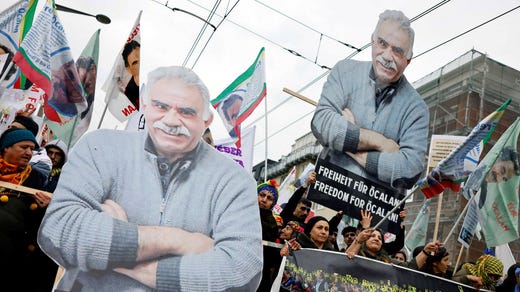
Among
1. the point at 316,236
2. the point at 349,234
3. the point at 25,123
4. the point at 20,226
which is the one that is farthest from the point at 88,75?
the point at 349,234

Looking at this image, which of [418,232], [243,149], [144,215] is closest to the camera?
[144,215]

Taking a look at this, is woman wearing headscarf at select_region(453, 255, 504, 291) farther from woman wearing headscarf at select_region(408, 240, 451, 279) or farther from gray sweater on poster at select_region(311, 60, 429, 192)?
gray sweater on poster at select_region(311, 60, 429, 192)

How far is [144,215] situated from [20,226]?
1.02 metres

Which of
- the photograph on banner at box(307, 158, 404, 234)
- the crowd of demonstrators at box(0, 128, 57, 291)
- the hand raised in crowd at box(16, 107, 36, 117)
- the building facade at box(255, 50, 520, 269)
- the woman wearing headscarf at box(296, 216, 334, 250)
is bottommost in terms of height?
the crowd of demonstrators at box(0, 128, 57, 291)

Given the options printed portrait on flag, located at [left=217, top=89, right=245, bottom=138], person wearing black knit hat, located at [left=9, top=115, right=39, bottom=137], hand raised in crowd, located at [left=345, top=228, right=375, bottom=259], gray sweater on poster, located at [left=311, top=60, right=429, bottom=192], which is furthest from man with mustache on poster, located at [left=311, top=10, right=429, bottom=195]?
person wearing black knit hat, located at [left=9, top=115, right=39, bottom=137]

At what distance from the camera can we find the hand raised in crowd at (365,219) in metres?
5.44

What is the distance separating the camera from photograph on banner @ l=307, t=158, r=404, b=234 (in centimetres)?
543


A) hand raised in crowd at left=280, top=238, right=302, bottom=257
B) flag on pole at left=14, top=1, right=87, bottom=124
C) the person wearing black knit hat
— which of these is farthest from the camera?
the person wearing black knit hat

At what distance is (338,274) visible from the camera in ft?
15.6

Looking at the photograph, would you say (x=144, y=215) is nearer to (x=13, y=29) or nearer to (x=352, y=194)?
(x=352, y=194)

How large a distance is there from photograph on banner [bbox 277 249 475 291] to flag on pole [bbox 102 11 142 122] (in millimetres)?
2155

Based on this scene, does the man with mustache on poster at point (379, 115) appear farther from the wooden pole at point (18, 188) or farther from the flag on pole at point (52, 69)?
the wooden pole at point (18, 188)

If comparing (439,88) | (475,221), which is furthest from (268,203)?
(439,88)

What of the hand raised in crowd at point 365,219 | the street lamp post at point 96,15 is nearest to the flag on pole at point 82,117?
the hand raised in crowd at point 365,219
